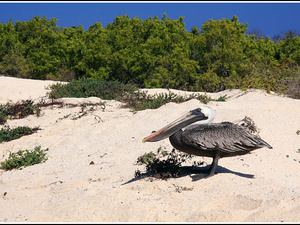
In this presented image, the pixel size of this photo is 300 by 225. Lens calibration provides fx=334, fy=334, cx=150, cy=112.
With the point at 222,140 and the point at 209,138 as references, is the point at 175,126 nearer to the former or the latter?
the point at 209,138

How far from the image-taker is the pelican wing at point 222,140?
13.0 feet

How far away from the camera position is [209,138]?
401cm

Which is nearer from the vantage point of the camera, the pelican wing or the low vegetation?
the pelican wing

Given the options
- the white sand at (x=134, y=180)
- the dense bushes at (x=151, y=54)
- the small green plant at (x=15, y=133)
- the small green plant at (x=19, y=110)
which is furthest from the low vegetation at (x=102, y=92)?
the dense bushes at (x=151, y=54)

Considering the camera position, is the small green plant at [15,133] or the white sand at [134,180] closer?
the white sand at [134,180]

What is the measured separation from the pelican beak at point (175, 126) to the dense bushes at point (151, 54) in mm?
8200

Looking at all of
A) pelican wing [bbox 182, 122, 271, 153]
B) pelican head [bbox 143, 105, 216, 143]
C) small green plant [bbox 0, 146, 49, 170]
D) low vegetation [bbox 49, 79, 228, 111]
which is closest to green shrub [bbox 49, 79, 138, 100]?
low vegetation [bbox 49, 79, 228, 111]

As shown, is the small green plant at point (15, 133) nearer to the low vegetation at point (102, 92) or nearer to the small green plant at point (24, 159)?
the small green plant at point (24, 159)

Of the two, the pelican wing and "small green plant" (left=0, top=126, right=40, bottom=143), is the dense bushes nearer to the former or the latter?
"small green plant" (left=0, top=126, right=40, bottom=143)

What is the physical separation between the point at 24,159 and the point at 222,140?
13.3 ft

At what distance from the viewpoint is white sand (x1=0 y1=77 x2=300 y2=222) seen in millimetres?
3580

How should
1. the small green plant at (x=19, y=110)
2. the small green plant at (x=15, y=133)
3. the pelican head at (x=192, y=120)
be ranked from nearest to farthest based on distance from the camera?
the pelican head at (x=192, y=120) → the small green plant at (x=15, y=133) → the small green plant at (x=19, y=110)

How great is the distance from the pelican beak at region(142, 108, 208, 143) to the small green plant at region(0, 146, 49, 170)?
3.19 m

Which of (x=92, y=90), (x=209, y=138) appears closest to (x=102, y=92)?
(x=92, y=90)
